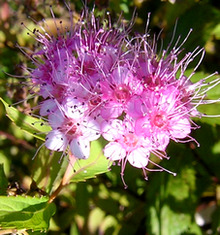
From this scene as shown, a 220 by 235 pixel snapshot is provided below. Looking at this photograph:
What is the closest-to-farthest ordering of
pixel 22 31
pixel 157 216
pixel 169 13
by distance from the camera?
1. pixel 157 216
2. pixel 169 13
3. pixel 22 31

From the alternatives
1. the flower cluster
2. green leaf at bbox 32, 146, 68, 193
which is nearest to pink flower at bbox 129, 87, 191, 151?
the flower cluster

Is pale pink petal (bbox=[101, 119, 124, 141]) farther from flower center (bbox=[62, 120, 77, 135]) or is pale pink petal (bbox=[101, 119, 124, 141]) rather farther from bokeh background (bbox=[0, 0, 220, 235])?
bokeh background (bbox=[0, 0, 220, 235])

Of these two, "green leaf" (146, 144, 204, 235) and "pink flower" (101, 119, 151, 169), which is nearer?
"pink flower" (101, 119, 151, 169)

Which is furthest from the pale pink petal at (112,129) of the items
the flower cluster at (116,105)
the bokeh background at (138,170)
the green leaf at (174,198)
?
the green leaf at (174,198)

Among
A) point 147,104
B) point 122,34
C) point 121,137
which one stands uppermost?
point 122,34

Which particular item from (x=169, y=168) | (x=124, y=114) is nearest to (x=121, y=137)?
(x=124, y=114)

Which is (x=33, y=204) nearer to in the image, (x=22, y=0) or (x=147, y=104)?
(x=147, y=104)

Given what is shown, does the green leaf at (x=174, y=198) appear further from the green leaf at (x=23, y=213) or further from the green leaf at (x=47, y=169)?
the green leaf at (x=23, y=213)
